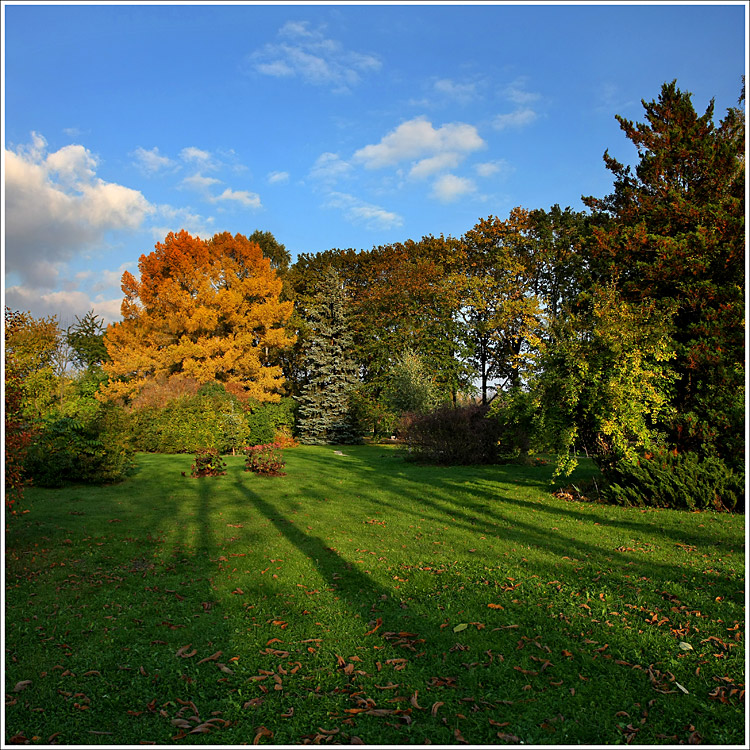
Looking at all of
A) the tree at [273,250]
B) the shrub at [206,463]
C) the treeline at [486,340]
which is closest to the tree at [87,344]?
the treeline at [486,340]

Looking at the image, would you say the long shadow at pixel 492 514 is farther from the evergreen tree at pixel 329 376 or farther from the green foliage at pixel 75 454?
the evergreen tree at pixel 329 376

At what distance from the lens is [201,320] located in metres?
28.0

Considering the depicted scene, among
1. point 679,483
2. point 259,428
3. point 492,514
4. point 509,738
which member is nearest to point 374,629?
point 509,738

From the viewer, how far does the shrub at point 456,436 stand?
56.0ft

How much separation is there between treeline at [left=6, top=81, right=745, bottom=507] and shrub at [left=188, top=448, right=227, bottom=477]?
2154 millimetres

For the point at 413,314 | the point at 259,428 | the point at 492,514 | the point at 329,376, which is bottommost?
the point at 492,514

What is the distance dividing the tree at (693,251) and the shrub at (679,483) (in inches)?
15.3

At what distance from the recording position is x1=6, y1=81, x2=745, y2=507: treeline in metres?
9.38

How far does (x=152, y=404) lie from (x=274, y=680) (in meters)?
19.2

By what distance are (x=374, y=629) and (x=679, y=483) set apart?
7.46 m

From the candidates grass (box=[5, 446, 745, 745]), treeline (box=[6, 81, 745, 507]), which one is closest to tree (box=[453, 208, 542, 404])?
treeline (box=[6, 81, 745, 507])

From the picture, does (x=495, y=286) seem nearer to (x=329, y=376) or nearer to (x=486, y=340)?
(x=486, y=340)

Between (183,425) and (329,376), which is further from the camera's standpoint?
(329,376)

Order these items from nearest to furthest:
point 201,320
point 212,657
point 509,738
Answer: point 509,738, point 212,657, point 201,320
